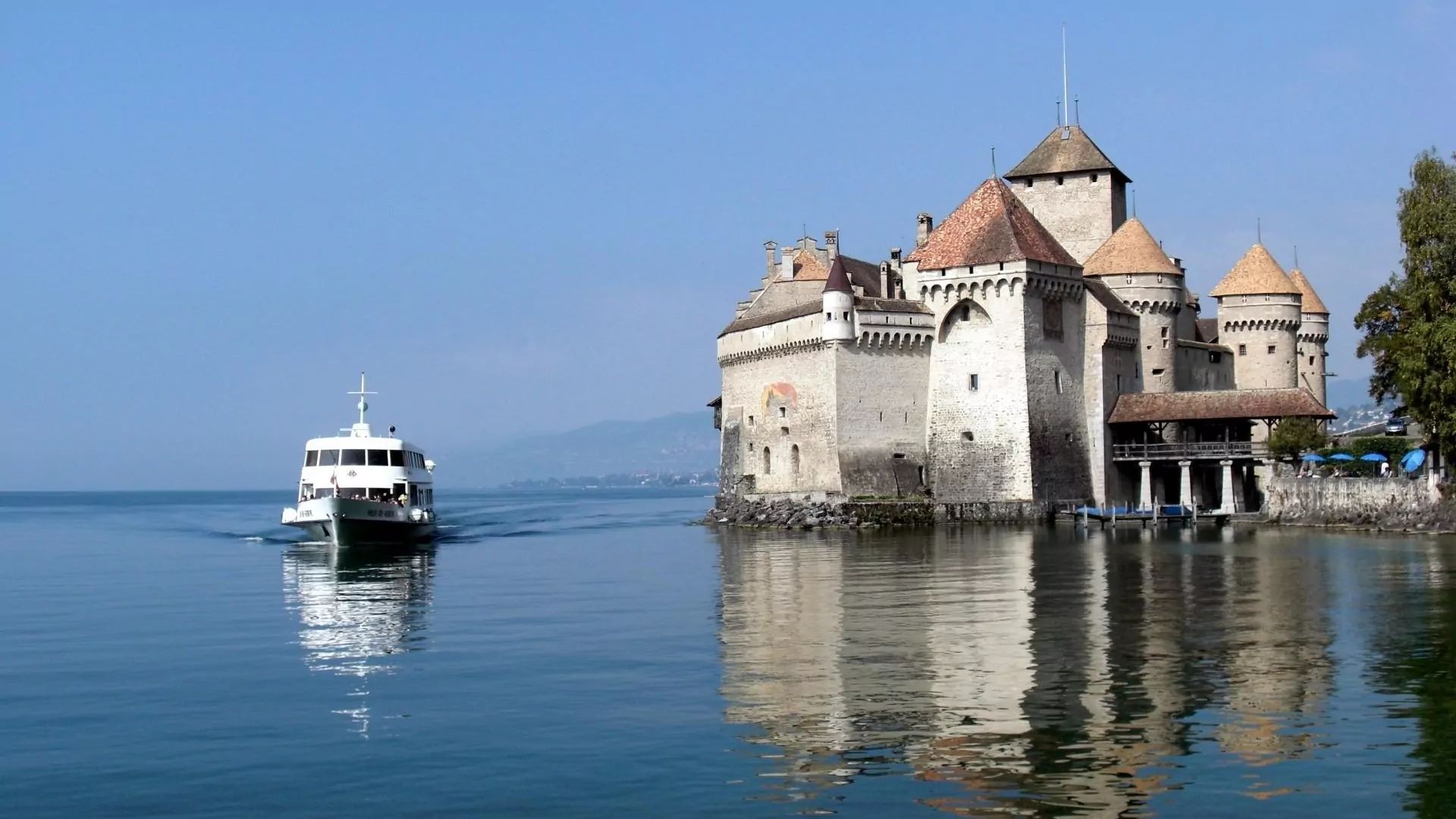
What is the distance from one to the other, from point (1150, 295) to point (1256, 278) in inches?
251

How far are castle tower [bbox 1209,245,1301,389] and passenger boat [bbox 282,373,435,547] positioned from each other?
32.2 metres

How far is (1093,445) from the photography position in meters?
55.2

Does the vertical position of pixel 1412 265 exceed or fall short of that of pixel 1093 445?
it exceeds it

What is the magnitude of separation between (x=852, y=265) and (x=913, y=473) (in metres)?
9.89

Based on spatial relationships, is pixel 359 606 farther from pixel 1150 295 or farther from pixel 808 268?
pixel 1150 295

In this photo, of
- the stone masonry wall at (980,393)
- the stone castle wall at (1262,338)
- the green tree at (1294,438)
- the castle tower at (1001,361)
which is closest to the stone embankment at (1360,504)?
the green tree at (1294,438)

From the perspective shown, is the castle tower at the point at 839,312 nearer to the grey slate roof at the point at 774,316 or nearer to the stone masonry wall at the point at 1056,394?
the grey slate roof at the point at 774,316

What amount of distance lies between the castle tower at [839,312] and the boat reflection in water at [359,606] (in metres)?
15.4


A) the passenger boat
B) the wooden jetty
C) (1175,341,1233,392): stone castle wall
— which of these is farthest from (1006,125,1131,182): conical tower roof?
the passenger boat

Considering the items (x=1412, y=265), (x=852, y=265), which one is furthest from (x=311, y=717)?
(x=852, y=265)

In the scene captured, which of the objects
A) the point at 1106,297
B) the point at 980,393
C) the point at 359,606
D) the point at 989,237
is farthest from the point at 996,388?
the point at 359,606

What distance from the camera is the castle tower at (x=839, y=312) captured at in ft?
174

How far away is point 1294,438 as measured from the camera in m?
51.3

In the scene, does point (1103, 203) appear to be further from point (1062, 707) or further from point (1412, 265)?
point (1062, 707)
